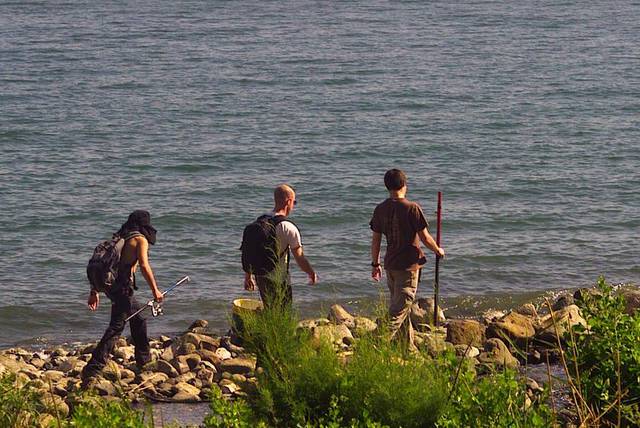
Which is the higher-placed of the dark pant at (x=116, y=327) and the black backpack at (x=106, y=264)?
the black backpack at (x=106, y=264)

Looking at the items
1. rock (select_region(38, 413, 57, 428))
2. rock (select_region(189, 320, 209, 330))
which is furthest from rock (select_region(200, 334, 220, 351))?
rock (select_region(38, 413, 57, 428))

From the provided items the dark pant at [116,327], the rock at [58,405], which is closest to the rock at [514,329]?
the dark pant at [116,327]

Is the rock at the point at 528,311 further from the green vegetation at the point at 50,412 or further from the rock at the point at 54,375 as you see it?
the green vegetation at the point at 50,412

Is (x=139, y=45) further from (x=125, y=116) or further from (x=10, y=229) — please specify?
(x=10, y=229)

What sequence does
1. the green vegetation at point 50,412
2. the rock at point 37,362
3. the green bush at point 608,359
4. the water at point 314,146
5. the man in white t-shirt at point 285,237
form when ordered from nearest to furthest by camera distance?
the green vegetation at point 50,412
the green bush at point 608,359
the man in white t-shirt at point 285,237
the rock at point 37,362
the water at point 314,146

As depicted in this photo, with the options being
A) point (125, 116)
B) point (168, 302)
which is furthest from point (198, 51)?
point (168, 302)

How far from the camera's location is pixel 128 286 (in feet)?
38.4

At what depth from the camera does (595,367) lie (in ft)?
29.2

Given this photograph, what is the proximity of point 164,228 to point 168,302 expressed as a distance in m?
4.05

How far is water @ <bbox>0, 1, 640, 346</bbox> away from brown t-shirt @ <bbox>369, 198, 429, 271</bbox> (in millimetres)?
2691

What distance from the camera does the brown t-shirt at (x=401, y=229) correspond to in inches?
449

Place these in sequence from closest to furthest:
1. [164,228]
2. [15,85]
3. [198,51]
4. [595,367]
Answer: [595,367] < [164,228] < [15,85] < [198,51]

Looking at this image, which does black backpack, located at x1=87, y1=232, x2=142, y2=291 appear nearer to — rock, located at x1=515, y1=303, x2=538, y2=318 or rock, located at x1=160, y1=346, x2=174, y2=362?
rock, located at x1=160, y1=346, x2=174, y2=362

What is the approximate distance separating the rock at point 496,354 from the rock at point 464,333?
298 millimetres
